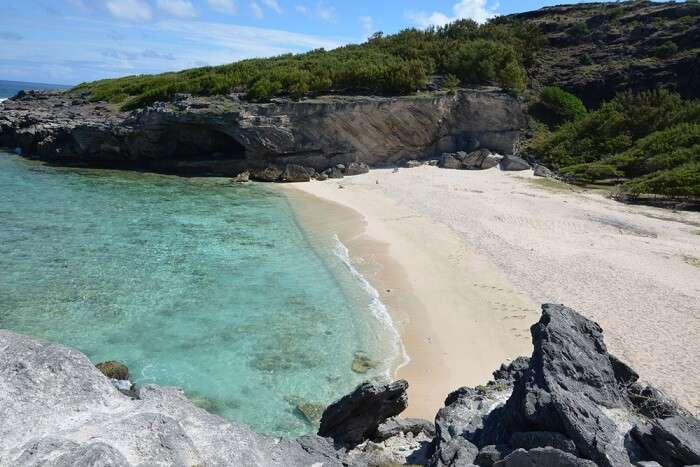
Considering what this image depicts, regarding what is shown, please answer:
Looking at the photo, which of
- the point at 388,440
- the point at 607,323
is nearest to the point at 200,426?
the point at 388,440

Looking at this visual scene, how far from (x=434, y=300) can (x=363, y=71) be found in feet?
87.5

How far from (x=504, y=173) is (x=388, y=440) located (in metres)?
29.2

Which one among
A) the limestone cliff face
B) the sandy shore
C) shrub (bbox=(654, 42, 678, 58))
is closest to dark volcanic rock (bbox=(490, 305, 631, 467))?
the sandy shore

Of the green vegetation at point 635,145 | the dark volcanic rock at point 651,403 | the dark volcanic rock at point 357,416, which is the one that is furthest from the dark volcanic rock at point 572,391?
the green vegetation at point 635,145

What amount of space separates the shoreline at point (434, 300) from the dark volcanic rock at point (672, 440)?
4.14 meters

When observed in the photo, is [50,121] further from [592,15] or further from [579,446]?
[592,15]

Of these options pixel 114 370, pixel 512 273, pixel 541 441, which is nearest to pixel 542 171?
pixel 512 273

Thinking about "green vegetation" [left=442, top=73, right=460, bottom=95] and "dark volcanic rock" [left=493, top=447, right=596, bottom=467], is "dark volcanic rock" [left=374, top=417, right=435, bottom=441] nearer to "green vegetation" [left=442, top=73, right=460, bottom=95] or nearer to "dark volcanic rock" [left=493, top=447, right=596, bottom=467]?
"dark volcanic rock" [left=493, top=447, right=596, bottom=467]

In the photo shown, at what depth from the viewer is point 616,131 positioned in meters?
38.2

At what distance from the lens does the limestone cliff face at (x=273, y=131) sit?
1361 inches

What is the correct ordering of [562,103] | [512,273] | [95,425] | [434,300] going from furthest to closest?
[562,103], [512,273], [434,300], [95,425]

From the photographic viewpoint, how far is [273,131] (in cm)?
3444

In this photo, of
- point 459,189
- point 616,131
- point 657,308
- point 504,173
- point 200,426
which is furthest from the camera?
point 616,131

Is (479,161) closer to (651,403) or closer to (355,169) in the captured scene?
(355,169)
